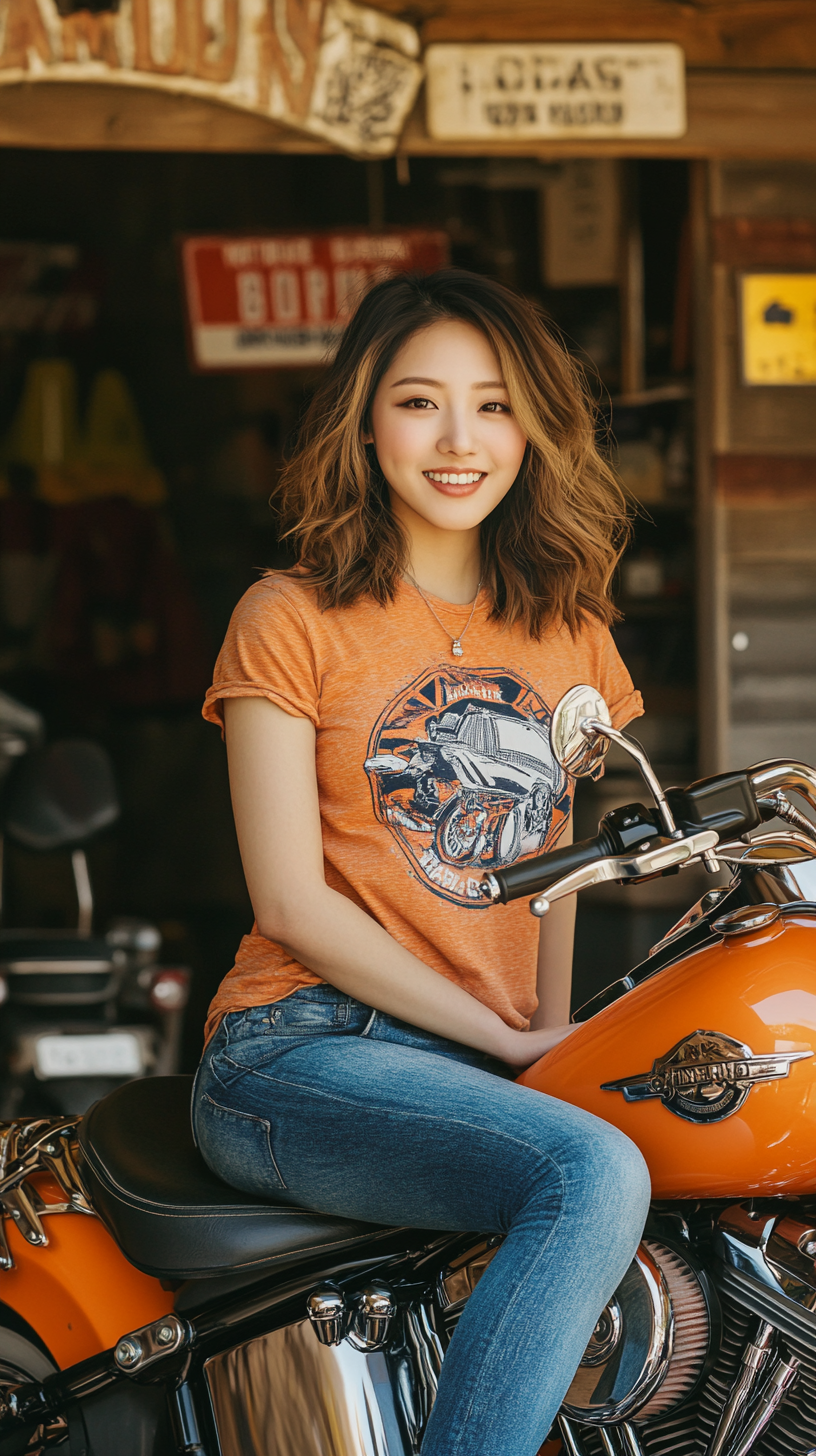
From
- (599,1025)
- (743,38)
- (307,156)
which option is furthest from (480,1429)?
(307,156)

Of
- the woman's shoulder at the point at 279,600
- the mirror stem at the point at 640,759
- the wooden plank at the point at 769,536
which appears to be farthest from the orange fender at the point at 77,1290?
the wooden plank at the point at 769,536

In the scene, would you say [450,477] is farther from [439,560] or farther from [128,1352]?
[128,1352]

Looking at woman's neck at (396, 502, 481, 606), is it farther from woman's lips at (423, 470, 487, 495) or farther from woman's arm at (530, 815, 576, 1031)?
woman's arm at (530, 815, 576, 1031)

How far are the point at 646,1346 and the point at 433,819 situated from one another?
0.64 m

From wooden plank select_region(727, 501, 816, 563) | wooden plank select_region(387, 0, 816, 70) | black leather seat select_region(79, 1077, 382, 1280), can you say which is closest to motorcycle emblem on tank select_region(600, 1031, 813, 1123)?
black leather seat select_region(79, 1077, 382, 1280)

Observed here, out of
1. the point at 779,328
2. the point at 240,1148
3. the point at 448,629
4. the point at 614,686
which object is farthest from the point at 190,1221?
the point at 779,328

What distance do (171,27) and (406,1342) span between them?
3.18m

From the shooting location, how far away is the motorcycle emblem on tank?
4.62 feet

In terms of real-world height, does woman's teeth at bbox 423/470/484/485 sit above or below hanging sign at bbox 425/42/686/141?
below

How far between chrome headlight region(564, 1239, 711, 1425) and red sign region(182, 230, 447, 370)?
3.86 meters

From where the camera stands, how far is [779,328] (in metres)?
4.22

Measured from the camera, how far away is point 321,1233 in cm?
161

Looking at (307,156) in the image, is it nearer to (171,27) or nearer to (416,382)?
(171,27)

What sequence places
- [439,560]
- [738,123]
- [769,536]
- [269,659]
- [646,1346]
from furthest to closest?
[769,536] → [738,123] → [439,560] → [269,659] → [646,1346]
